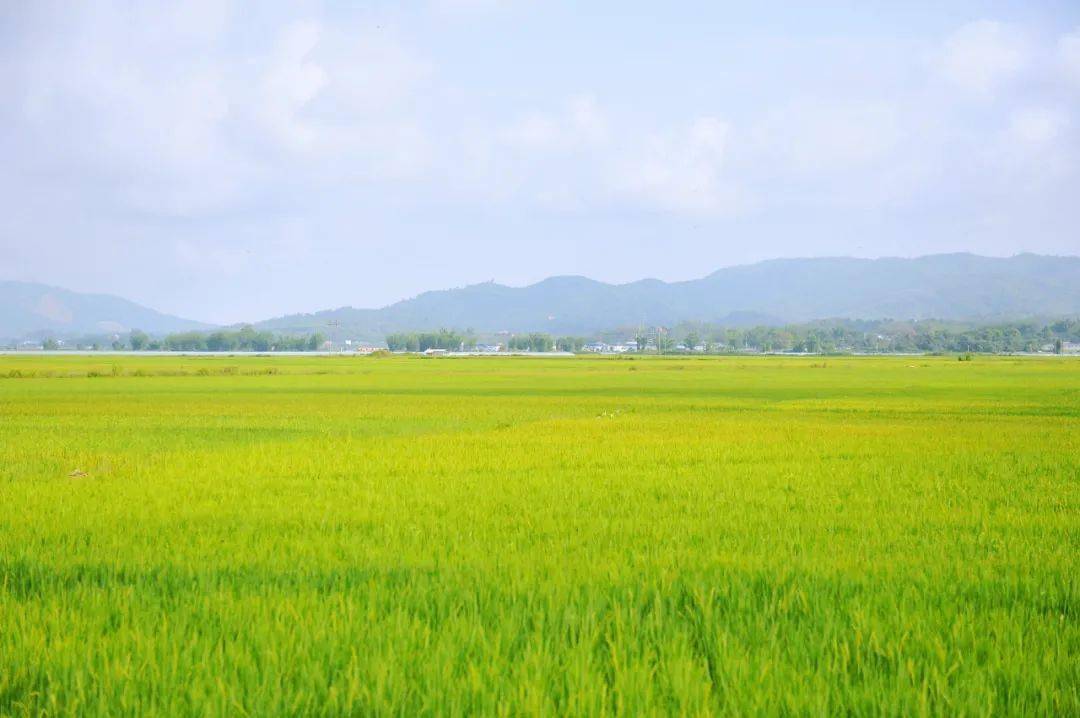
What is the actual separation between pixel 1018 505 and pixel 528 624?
23.0 ft

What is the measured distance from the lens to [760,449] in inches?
616

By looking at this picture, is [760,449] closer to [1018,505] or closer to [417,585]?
[1018,505]

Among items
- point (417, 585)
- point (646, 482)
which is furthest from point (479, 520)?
point (646, 482)

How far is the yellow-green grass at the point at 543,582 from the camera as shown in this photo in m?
4.22

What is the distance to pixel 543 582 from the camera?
Result: 19.9 feet

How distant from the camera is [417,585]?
6.12m

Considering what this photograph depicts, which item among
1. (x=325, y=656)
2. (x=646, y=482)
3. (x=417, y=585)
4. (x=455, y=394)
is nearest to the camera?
(x=325, y=656)

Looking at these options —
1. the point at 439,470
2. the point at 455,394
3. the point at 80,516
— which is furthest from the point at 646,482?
the point at 455,394

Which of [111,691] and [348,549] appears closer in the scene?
[111,691]

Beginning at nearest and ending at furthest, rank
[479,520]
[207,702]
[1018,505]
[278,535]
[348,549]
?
[207,702] < [348,549] < [278,535] < [479,520] < [1018,505]

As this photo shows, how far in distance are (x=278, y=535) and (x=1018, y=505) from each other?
26.3 feet

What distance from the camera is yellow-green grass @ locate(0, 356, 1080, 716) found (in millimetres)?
4223

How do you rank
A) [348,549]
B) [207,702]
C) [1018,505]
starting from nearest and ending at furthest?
[207,702] < [348,549] < [1018,505]

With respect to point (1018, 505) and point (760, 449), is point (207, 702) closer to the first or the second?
point (1018, 505)
